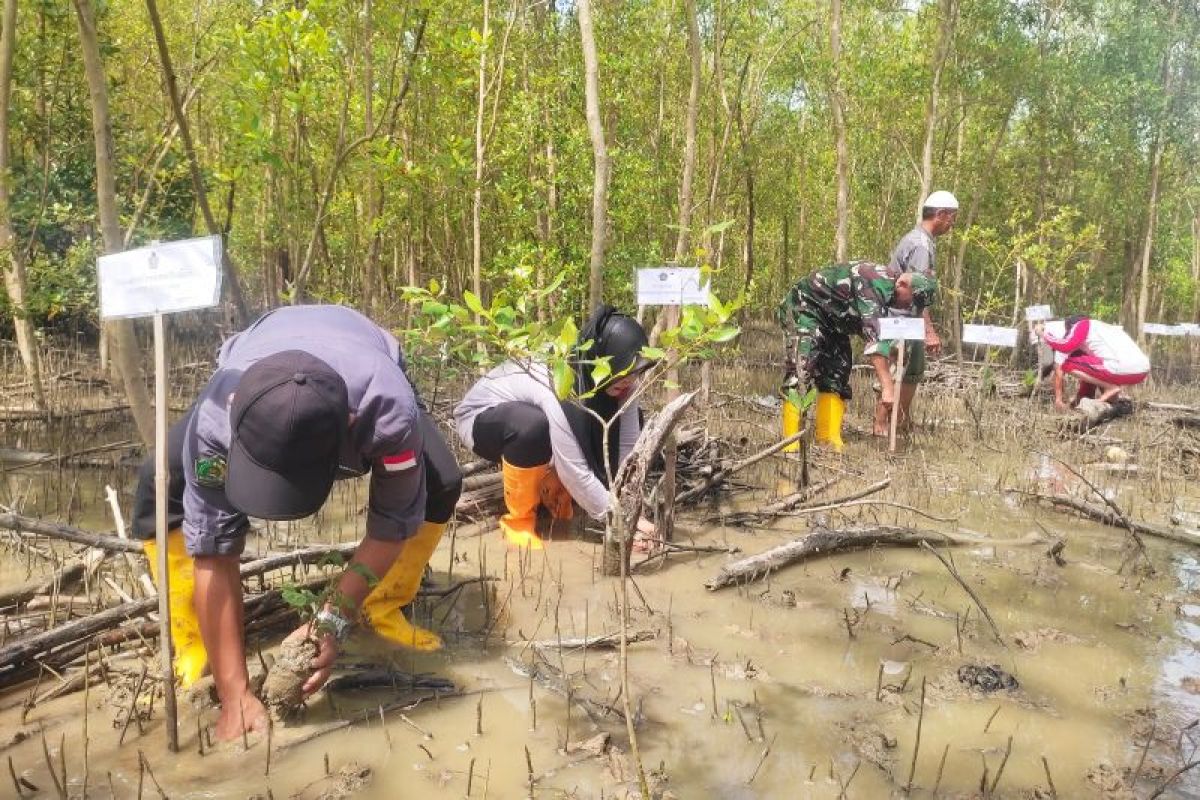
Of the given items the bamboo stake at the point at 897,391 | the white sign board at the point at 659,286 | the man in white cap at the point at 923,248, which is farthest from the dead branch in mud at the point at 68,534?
the man in white cap at the point at 923,248

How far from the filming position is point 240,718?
2053mm

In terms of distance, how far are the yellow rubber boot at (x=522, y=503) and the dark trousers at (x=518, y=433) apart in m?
0.05

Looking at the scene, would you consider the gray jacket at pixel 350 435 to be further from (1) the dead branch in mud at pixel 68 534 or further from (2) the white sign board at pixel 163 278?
(1) the dead branch in mud at pixel 68 534

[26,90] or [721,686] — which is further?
[26,90]

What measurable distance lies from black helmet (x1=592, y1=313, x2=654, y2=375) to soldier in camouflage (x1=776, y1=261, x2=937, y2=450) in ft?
8.35

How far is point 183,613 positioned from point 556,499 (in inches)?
74.7

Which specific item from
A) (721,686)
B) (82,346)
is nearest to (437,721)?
(721,686)

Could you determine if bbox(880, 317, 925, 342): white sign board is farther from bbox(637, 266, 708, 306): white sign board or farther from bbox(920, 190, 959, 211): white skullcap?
bbox(637, 266, 708, 306): white sign board

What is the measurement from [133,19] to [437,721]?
441 inches

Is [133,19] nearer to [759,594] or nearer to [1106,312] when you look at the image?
[759,594]

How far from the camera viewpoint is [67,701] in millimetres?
2266

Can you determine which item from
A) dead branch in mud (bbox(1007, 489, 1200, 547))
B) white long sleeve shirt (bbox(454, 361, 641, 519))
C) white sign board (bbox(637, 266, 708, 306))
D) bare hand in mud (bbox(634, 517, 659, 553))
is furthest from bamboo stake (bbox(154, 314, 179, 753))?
dead branch in mud (bbox(1007, 489, 1200, 547))

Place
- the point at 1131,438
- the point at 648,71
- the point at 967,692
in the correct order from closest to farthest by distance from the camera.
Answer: the point at 967,692
the point at 1131,438
the point at 648,71

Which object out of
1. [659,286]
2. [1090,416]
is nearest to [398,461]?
[659,286]
